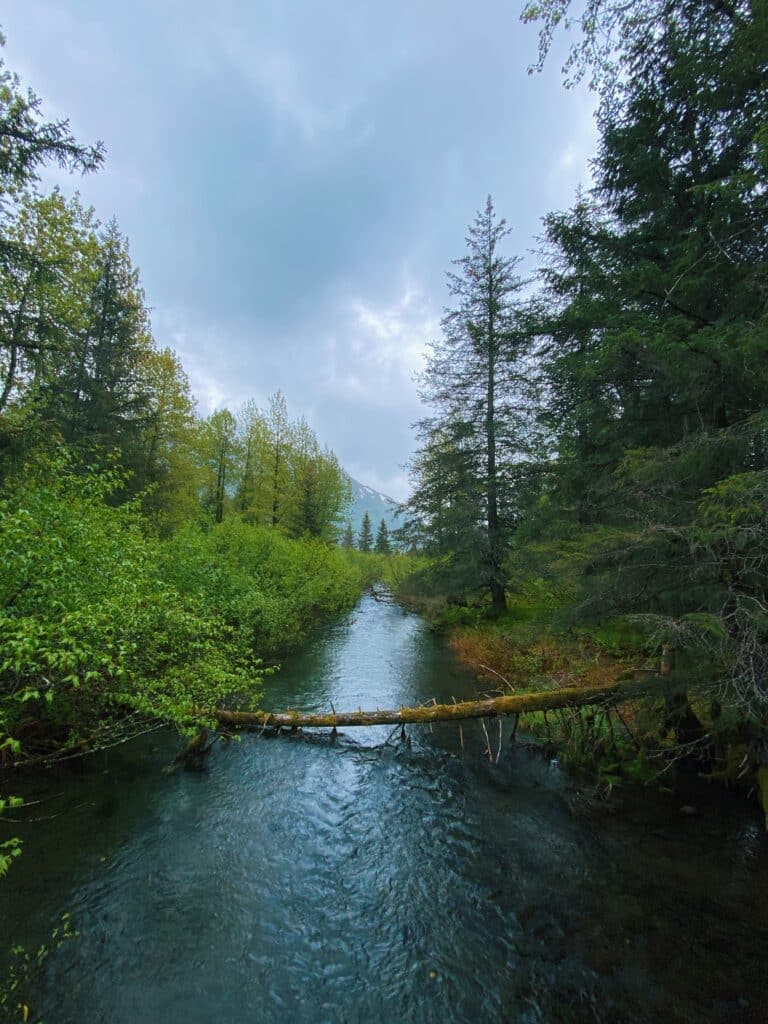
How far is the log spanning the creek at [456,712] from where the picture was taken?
6.46 metres

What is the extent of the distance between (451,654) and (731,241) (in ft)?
40.3

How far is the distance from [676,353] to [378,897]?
721cm

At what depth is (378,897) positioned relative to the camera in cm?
444

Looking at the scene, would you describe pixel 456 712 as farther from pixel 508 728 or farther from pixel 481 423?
pixel 481 423

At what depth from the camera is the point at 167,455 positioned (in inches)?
766

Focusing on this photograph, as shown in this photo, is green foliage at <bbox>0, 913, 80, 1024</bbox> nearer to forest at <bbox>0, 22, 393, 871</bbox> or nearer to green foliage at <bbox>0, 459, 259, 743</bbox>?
forest at <bbox>0, 22, 393, 871</bbox>

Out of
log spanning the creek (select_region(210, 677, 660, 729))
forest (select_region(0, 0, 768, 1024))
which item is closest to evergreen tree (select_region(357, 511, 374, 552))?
forest (select_region(0, 0, 768, 1024))

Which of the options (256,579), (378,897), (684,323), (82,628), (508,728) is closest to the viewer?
(82,628)

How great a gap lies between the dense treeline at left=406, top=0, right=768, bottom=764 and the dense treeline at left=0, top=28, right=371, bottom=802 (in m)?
5.69

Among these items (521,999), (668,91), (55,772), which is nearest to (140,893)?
(55,772)

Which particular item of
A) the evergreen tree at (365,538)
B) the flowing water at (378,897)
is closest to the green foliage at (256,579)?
the flowing water at (378,897)

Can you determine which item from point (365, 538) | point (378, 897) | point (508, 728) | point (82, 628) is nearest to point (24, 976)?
point (82, 628)

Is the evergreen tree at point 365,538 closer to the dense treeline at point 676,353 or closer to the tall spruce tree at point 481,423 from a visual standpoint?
the tall spruce tree at point 481,423

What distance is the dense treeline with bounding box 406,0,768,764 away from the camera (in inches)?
167
